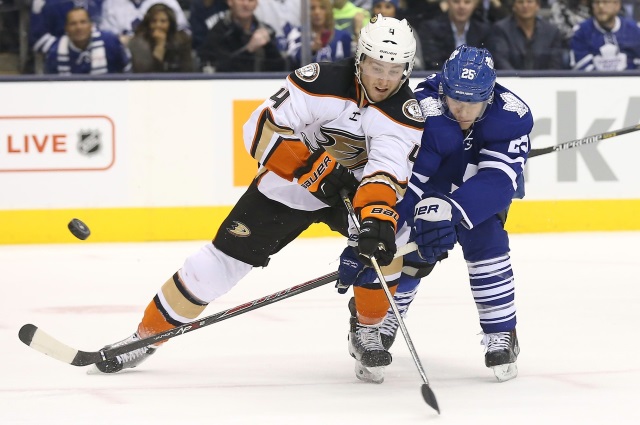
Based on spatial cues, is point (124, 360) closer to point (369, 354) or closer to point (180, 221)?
point (369, 354)

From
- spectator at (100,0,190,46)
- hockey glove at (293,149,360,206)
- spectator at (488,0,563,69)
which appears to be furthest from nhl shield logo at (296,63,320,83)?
spectator at (488,0,563,69)

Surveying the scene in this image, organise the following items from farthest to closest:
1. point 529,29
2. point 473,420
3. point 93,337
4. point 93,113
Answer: point 529,29 → point 93,113 → point 93,337 → point 473,420

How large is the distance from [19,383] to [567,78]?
13.4 ft

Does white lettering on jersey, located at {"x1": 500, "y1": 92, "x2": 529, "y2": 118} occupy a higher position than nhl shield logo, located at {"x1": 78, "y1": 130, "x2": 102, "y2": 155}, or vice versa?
white lettering on jersey, located at {"x1": 500, "y1": 92, "x2": 529, "y2": 118}

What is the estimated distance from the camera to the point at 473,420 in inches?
105

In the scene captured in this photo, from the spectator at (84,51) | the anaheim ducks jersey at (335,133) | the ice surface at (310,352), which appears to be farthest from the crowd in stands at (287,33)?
the anaheim ducks jersey at (335,133)

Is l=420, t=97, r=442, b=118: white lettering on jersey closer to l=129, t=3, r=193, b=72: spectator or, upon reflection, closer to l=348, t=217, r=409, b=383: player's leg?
l=348, t=217, r=409, b=383: player's leg

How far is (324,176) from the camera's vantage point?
10.1ft

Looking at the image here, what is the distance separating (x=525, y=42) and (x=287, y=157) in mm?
3671

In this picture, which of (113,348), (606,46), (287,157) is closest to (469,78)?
(287,157)

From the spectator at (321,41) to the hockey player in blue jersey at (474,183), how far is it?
10.2ft

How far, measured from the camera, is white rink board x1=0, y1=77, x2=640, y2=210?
20.1 ft

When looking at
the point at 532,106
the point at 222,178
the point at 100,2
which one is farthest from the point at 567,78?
the point at 100,2

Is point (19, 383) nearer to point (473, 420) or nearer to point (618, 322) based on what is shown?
point (473, 420)
